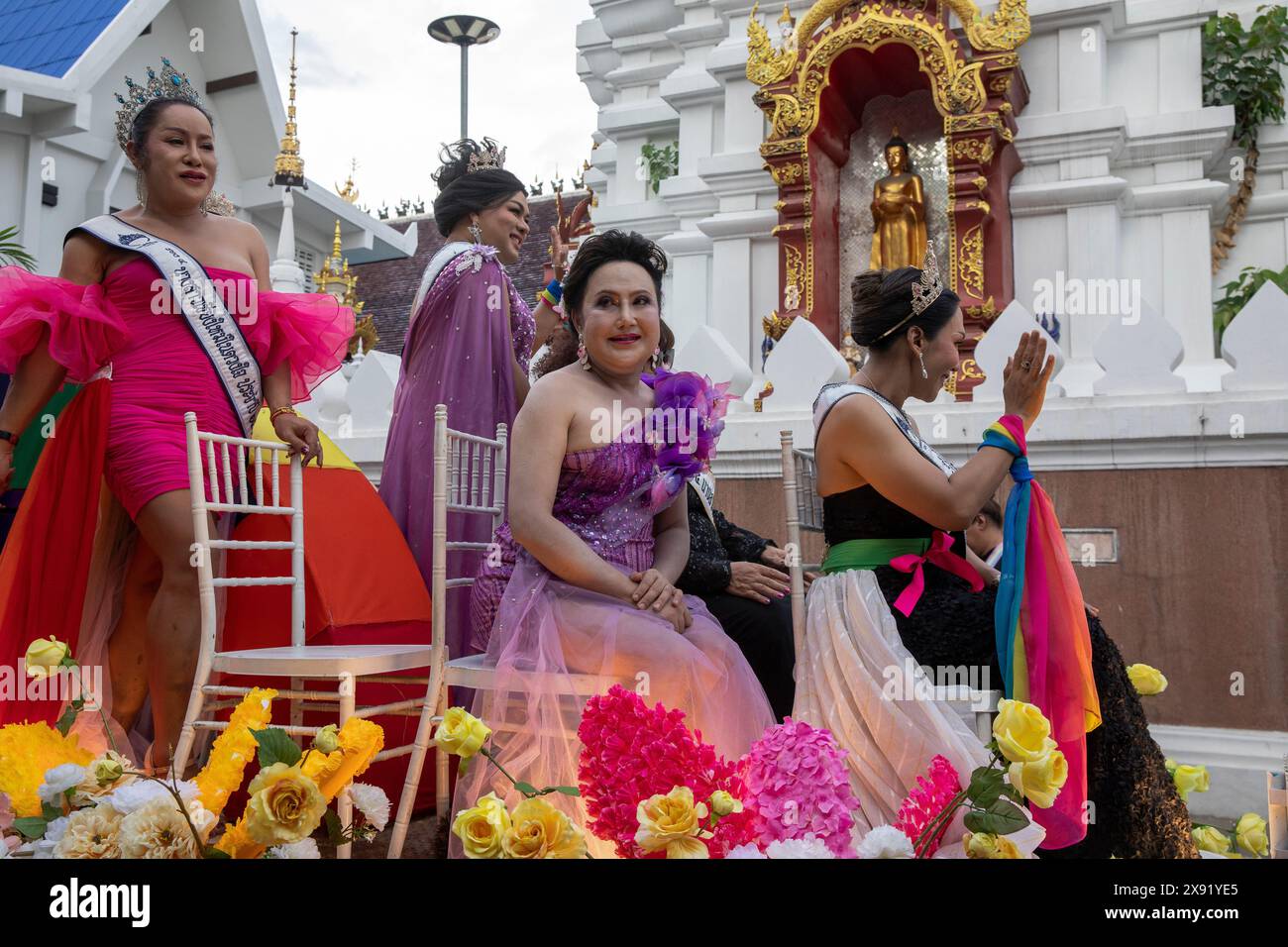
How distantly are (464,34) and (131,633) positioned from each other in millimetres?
11660

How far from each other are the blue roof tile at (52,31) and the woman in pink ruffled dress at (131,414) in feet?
27.6

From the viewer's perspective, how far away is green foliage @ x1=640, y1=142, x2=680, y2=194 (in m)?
8.14

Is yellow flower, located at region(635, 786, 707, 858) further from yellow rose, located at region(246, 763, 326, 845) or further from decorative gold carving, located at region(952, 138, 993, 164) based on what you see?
decorative gold carving, located at region(952, 138, 993, 164)

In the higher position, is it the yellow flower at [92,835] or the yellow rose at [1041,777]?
the yellow rose at [1041,777]

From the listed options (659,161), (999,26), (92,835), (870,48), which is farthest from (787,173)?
(92,835)

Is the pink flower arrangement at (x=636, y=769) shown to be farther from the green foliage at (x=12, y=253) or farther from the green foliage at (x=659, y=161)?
the green foliage at (x=12, y=253)

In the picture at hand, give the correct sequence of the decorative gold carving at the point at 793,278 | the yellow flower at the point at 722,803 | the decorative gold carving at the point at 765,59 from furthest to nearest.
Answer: the decorative gold carving at the point at 793,278, the decorative gold carving at the point at 765,59, the yellow flower at the point at 722,803

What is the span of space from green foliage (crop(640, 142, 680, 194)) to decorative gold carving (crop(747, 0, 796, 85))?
4.41 ft

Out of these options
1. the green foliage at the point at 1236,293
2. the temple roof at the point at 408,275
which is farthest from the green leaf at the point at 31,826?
the temple roof at the point at 408,275

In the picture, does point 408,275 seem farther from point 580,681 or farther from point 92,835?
point 92,835

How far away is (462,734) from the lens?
1.57 m

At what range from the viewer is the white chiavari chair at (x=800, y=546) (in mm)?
2164

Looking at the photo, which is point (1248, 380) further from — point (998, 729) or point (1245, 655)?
point (998, 729)
